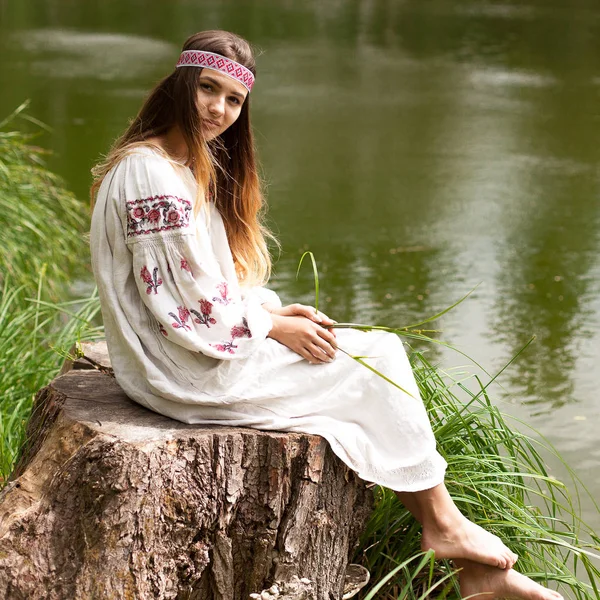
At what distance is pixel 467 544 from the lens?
2203mm

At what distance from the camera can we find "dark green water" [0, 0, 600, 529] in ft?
15.2

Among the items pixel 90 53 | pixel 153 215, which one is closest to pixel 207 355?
pixel 153 215

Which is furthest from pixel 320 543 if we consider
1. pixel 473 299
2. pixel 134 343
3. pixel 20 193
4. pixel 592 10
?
pixel 592 10

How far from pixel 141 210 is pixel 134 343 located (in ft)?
0.96

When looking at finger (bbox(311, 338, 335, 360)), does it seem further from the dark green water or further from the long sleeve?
the dark green water

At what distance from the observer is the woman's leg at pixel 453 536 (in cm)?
220

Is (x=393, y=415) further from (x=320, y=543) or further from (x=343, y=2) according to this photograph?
(x=343, y=2)

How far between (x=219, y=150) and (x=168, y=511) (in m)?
0.90

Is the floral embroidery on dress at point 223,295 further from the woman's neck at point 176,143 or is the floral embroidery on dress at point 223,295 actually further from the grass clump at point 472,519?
the grass clump at point 472,519

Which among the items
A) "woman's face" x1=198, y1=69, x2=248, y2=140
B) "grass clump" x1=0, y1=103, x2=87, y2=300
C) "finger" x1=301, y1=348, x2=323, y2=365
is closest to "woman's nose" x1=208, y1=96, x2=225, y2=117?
"woman's face" x1=198, y1=69, x2=248, y2=140

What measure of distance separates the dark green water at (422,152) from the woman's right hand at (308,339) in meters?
1.41

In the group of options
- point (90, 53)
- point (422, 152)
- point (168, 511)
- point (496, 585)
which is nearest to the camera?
point (168, 511)

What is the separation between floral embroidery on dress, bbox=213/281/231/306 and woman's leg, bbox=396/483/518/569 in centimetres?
60

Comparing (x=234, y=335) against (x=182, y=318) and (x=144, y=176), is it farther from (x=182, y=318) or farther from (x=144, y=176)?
(x=144, y=176)
